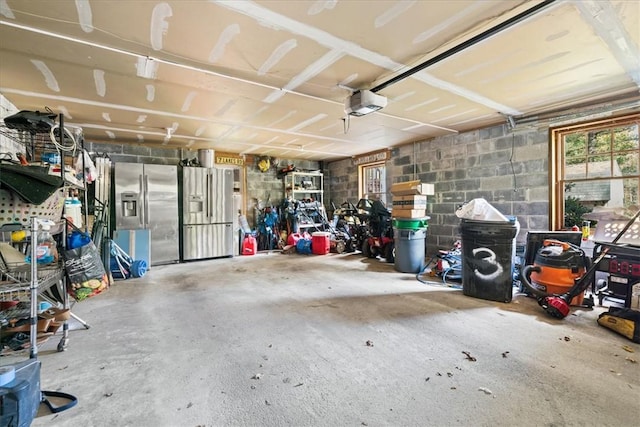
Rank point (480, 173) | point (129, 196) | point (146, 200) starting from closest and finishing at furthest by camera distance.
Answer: point (480, 173) < point (129, 196) < point (146, 200)

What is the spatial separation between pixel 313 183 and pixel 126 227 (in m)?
4.89

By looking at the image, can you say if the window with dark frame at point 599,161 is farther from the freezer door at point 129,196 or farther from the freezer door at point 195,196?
the freezer door at point 129,196

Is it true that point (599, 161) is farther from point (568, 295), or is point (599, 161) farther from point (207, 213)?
point (207, 213)

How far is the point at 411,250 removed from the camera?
464cm

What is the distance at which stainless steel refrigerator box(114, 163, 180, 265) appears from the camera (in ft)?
17.4

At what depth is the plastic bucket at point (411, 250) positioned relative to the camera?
4.62 meters

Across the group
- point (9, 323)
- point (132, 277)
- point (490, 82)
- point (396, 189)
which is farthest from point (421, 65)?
point (132, 277)

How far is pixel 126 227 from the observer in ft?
17.4

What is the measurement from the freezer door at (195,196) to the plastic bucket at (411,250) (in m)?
4.07

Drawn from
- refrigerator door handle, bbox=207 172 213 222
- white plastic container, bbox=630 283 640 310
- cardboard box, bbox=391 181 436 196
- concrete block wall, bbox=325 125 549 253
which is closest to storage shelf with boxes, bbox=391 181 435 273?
cardboard box, bbox=391 181 436 196

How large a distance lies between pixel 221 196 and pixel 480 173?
5205 millimetres

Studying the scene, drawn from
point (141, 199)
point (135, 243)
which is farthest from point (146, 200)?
point (135, 243)

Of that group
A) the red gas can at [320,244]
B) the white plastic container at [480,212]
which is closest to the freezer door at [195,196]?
the red gas can at [320,244]

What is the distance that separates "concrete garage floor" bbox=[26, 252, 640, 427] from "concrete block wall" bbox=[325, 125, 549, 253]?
1.89 meters
